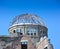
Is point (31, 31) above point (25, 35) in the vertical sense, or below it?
above

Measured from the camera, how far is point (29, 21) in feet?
194

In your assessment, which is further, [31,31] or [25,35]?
[31,31]

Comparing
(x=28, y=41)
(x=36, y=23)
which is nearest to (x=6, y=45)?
(x=28, y=41)

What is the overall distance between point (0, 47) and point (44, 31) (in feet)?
38.1

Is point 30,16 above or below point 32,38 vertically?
above

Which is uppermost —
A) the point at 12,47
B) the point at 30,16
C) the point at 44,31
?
the point at 30,16

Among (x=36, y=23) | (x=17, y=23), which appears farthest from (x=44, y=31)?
(x=17, y=23)

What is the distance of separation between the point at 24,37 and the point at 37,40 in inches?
128

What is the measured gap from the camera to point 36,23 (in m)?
59.0

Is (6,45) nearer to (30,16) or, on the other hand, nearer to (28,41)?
(28,41)

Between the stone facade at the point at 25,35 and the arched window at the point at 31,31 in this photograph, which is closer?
the stone facade at the point at 25,35

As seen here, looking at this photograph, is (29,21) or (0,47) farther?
(29,21)

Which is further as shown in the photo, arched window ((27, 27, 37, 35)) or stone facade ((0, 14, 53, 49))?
arched window ((27, 27, 37, 35))

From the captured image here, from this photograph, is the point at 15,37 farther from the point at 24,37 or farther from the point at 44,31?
the point at 44,31
